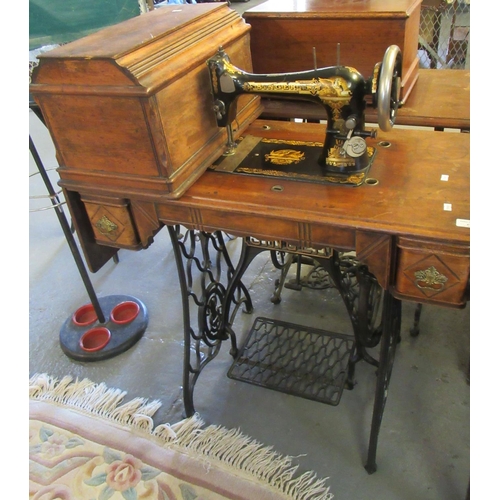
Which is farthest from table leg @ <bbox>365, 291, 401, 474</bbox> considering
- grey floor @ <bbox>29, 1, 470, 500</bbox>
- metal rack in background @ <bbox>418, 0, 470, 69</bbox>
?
metal rack in background @ <bbox>418, 0, 470, 69</bbox>

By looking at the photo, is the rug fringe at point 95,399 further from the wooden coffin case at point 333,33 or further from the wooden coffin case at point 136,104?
the wooden coffin case at point 333,33

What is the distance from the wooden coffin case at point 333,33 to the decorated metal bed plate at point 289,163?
363 mm

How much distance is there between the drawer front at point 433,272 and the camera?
0.94 metres

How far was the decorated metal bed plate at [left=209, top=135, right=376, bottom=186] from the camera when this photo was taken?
1.14m

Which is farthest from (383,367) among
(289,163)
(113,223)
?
(113,223)

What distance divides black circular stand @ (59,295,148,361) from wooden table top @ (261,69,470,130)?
1051 millimetres

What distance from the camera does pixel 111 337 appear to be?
1.99 meters

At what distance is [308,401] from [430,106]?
108cm

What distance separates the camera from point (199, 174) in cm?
120

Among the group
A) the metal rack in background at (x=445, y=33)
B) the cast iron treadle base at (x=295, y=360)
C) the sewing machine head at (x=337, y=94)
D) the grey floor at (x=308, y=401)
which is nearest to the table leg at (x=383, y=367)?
the grey floor at (x=308, y=401)

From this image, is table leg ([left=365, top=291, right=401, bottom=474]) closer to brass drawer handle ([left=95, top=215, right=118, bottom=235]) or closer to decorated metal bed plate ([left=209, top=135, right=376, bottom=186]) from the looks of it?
decorated metal bed plate ([left=209, top=135, right=376, bottom=186])

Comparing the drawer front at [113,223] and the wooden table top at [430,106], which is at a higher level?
the wooden table top at [430,106]

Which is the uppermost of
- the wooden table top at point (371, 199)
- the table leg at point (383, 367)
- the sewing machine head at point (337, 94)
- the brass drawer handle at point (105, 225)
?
the sewing machine head at point (337, 94)
